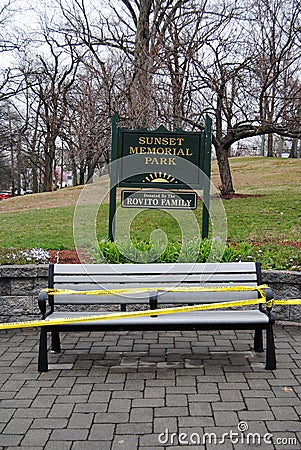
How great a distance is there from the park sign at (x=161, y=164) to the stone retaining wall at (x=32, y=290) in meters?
1.84

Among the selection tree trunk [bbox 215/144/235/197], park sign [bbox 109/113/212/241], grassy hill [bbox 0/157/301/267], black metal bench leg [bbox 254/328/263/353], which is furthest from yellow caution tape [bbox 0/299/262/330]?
tree trunk [bbox 215/144/235/197]

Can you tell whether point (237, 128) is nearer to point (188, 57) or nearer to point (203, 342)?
point (188, 57)

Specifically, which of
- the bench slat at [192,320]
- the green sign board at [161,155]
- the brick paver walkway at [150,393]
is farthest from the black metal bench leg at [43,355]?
the green sign board at [161,155]

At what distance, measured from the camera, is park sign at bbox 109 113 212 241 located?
23.8 feet

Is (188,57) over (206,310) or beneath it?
over

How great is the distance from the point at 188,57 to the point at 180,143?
9382mm

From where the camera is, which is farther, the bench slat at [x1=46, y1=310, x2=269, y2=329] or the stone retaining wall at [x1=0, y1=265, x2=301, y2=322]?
the stone retaining wall at [x1=0, y1=265, x2=301, y2=322]

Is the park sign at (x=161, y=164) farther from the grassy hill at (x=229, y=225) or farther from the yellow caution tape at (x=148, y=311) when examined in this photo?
the yellow caution tape at (x=148, y=311)

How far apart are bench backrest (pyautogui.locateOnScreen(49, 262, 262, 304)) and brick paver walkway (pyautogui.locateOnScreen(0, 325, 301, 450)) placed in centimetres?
54

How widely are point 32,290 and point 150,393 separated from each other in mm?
2211

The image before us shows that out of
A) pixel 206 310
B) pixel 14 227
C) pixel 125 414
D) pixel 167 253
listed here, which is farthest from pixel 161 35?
pixel 125 414

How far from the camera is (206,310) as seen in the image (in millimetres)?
4910

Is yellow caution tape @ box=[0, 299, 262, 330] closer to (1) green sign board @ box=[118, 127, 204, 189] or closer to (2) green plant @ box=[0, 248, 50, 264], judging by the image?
(2) green plant @ box=[0, 248, 50, 264]

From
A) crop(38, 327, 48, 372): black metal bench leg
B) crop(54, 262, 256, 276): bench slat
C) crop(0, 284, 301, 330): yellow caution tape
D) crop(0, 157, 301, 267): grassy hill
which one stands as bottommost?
crop(38, 327, 48, 372): black metal bench leg
